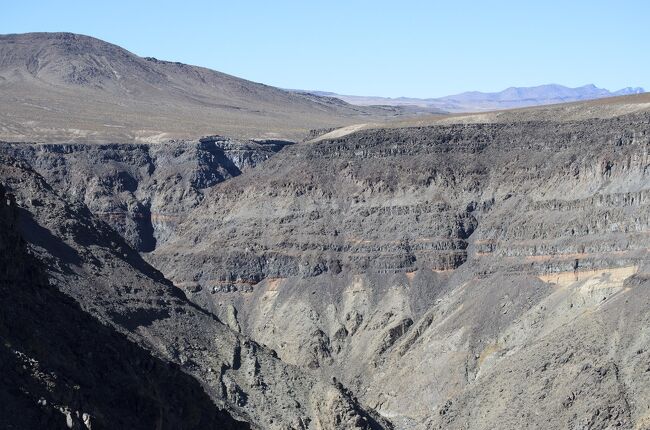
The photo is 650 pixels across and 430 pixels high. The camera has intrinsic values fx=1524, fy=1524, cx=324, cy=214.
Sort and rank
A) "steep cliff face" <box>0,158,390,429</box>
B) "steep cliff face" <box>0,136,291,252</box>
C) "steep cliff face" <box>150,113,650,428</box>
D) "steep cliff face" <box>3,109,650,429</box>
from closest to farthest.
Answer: "steep cliff face" <box>0,158,390,429</box> < "steep cliff face" <box>3,109,650,429</box> < "steep cliff face" <box>150,113,650,428</box> < "steep cliff face" <box>0,136,291,252</box>

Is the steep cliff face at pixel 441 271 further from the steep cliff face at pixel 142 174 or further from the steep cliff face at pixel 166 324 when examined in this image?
the steep cliff face at pixel 142 174

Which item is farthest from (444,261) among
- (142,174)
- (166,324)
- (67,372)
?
(67,372)

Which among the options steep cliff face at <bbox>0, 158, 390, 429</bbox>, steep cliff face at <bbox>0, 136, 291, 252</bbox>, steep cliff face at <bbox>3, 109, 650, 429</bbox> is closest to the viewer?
steep cliff face at <bbox>0, 158, 390, 429</bbox>

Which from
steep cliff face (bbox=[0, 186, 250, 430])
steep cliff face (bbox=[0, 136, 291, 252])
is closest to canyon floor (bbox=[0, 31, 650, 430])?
steep cliff face (bbox=[0, 186, 250, 430])

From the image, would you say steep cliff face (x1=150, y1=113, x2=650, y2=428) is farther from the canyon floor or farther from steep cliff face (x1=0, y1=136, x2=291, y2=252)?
steep cliff face (x1=0, y1=136, x2=291, y2=252)

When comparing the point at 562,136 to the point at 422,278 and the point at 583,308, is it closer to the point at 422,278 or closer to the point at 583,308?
the point at 422,278

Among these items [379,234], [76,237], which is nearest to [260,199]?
[379,234]
